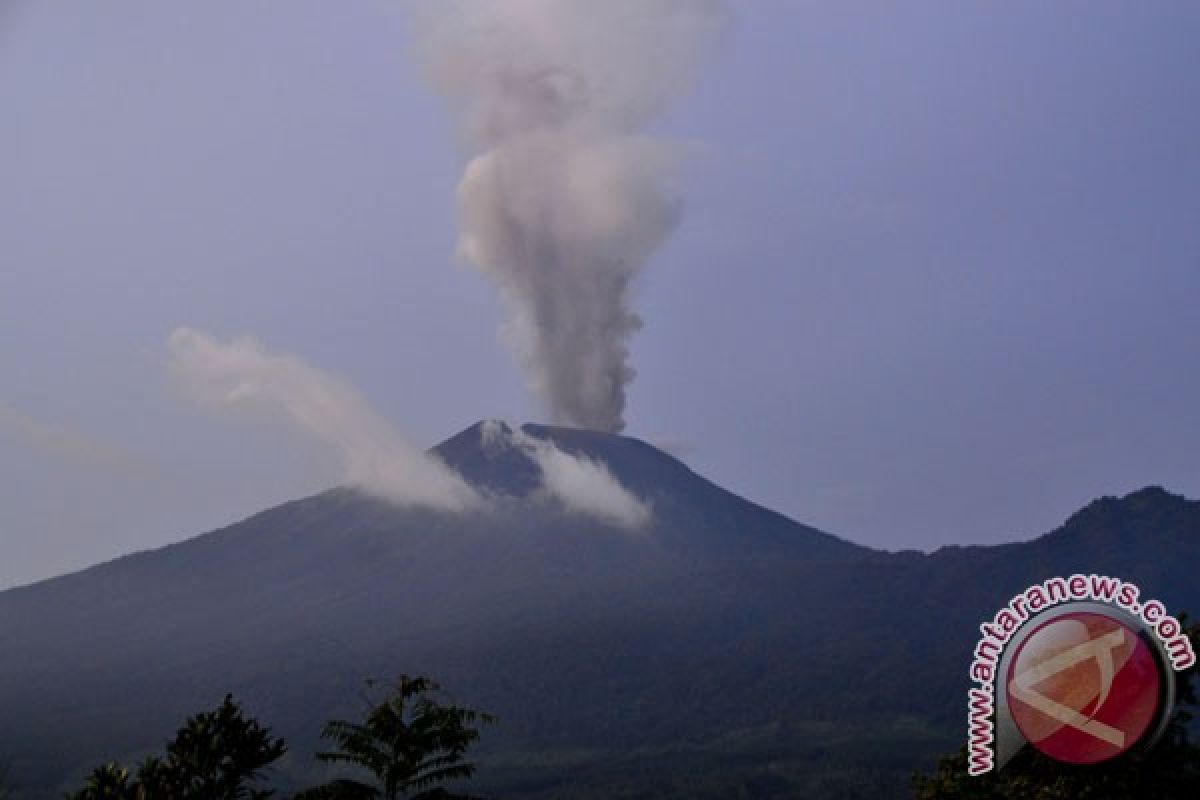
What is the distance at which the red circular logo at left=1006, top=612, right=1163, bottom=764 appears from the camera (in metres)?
23.6

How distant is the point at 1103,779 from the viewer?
22797 millimetres

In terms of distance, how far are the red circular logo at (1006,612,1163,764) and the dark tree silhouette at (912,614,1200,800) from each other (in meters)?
0.34

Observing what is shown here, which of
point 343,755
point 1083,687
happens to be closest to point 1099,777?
point 1083,687

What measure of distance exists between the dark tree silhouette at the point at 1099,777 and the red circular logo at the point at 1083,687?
1.10 ft

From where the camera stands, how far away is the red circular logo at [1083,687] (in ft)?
77.6

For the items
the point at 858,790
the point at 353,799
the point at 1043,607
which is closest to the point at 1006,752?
the point at 1043,607

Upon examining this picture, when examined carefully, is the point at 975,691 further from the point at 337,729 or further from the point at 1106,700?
the point at 337,729

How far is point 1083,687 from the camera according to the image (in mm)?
24953

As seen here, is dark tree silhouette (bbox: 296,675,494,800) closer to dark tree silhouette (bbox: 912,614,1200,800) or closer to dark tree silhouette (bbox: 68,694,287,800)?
dark tree silhouette (bbox: 68,694,287,800)

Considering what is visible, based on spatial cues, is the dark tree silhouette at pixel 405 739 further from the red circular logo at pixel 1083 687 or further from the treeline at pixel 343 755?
the red circular logo at pixel 1083 687

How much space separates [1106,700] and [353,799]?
12.8m

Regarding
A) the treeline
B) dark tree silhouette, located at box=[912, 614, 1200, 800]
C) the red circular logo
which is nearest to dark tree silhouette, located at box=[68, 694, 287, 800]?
the treeline

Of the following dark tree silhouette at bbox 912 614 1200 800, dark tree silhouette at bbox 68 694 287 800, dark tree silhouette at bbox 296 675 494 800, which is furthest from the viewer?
dark tree silhouette at bbox 68 694 287 800

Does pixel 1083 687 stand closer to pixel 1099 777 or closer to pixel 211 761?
pixel 1099 777
